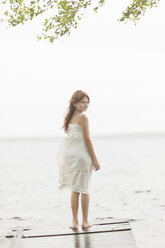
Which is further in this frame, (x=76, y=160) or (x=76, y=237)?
(x=76, y=160)

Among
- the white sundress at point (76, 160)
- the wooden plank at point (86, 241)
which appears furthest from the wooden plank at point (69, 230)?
the white sundress at point (76, 160)

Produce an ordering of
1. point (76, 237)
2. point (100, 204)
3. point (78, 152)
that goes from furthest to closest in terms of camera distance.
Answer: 1. point (100, 204)
2. point (78, 152)
3. point (76, 237)

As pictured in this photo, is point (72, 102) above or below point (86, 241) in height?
above

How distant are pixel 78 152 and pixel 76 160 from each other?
4.6 inches

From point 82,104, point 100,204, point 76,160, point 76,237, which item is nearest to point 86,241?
point 76,237

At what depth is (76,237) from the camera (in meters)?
4.89

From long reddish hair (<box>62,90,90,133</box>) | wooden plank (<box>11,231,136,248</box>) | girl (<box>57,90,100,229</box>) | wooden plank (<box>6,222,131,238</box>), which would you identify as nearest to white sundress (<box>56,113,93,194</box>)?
girl (<box>57,90,100,229</box>)

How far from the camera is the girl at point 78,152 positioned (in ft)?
17.0

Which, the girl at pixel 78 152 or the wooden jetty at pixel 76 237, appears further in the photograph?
the girl at pixel 78 152

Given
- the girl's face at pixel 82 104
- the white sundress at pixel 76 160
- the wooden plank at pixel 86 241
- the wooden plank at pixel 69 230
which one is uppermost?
the girl's face at pixel 82 104

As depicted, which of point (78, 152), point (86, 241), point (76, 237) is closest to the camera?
point (86, 241)

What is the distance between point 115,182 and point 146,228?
9.76 m

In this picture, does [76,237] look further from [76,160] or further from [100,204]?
[100,204]

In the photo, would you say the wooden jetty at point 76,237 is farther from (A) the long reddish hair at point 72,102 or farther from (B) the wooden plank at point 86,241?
(A) the long reddish hair at point 72,102
